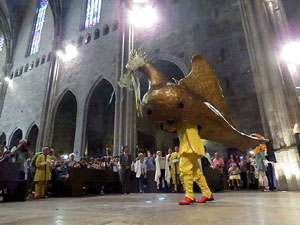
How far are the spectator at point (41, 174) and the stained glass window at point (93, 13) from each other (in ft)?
44.7

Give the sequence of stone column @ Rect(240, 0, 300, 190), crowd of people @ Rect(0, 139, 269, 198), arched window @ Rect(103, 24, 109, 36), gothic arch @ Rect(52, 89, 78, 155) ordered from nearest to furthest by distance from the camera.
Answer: crowd of people @ Rect(0, 139, 269, 198) → stone column @ Rect(240, 0, 300, 190) → arched window @ Rect(103, 24, 109, 36) → gothic arch @ Rect(52, 89, 78, 155)

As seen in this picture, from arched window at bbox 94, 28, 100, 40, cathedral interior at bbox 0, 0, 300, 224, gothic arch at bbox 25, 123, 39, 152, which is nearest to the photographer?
cathedral interior at bbox 0, 0, 300, 224

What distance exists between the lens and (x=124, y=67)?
13.0 meters

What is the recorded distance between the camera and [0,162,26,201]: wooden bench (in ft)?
13.4

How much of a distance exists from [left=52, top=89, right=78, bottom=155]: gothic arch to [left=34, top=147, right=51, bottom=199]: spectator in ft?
35.7

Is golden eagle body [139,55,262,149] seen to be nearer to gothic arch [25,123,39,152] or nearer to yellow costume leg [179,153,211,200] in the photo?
yellow costume leg [179,153,211,200]

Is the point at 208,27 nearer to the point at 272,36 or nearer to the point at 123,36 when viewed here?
the point at 272,36

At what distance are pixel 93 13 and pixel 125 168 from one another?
48.2 ft

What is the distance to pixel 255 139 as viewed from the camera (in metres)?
2.21

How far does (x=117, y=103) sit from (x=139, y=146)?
3.82m

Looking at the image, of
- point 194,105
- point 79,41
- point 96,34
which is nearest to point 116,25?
point 96,34

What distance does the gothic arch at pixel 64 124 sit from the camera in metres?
15.8

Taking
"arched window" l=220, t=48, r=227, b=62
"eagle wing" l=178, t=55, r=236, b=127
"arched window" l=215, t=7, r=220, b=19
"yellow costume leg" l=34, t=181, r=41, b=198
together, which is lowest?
"yellow costume leg" l=34, t=181, r=41, b=198

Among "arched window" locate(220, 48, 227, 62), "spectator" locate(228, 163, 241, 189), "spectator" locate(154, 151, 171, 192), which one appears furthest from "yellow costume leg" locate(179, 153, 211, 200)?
"arched window" locate(220, 48, 227, 62)
